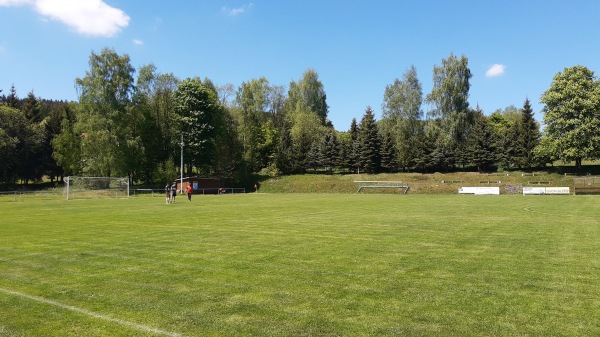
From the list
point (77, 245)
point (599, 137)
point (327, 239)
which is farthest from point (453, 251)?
point (599, 137)

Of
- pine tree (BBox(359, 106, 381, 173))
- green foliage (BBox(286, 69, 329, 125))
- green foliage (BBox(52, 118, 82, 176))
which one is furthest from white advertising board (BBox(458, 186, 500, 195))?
green foliage (BBox(52, 118, 82, 176))

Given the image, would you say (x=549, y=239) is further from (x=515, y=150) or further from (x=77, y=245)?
(x=515, y=150)

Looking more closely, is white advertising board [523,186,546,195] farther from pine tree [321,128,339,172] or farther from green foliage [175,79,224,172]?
green foliage [175,79,224,172]

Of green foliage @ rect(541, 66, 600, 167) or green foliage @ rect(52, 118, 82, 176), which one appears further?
green foliage @ rect(52, 118, 82, 176)

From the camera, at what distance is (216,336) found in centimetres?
518

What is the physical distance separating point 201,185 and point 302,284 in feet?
190

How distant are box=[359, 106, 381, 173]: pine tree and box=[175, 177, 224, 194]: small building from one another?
1081 inches

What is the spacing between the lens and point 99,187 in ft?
171

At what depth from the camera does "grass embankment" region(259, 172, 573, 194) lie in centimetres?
6050

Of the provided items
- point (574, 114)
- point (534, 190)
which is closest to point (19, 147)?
point (534, 190)

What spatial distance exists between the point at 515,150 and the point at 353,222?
2497 inches

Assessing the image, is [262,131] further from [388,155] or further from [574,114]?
[574,114]

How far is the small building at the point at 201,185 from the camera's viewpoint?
61106 millimetres

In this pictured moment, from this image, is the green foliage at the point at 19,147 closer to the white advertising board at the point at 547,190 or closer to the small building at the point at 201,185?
the small building at the point at 201,185
